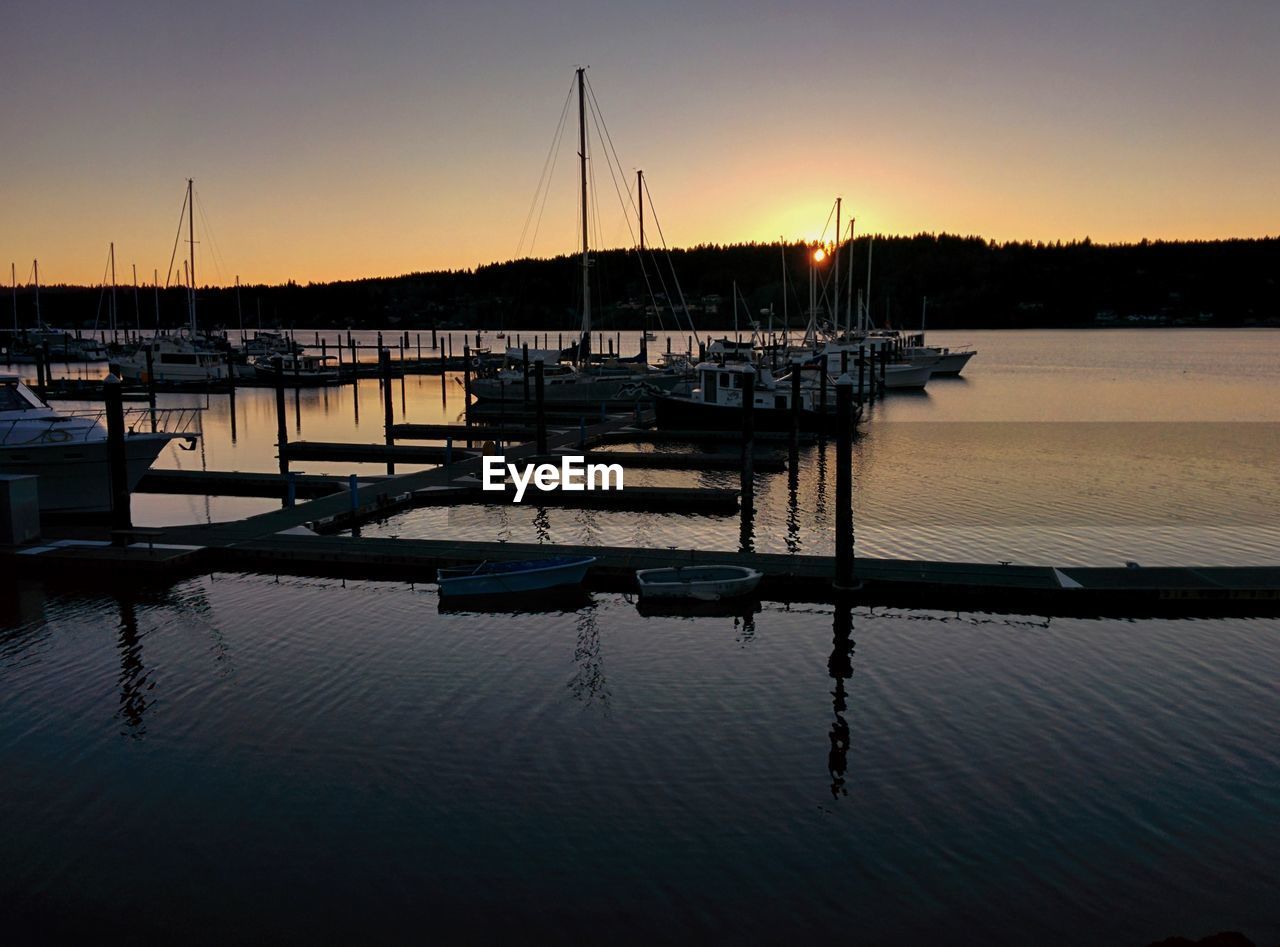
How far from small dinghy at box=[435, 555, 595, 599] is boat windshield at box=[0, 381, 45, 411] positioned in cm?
1526

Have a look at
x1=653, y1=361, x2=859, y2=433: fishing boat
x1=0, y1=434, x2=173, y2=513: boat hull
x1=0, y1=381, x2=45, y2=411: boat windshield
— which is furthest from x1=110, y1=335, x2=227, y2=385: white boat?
x1=0, y1=434, x2=173, y2=513: boat hull

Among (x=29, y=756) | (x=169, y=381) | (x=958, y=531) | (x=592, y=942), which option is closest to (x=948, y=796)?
(x=592, y=942)

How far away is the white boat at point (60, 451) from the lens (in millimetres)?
27109

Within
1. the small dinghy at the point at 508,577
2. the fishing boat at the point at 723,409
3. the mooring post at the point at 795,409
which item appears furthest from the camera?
the fishing boat at the point at 723,409

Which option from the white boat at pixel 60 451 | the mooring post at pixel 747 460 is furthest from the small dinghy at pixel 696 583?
the white boat at pixel 60 451

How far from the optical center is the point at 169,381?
77.9 m

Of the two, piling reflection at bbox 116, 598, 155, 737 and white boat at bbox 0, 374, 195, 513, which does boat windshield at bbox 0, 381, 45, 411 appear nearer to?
white boat at bbox 0, 374, 195, 513

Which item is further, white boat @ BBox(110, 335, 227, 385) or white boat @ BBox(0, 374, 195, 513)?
white boat @ BBox(110, 335, 227, 385)

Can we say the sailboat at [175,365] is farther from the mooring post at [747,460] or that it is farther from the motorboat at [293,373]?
the mooring post at [747,460]

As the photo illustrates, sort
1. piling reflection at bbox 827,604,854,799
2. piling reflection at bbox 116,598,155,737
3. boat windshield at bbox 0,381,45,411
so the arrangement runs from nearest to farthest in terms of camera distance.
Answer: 1. piling reflection at bbox 827,604,854,799
2. piling reflection at bbox 116,598,155,737
3. boat windshield at bbox 0,381,45,411

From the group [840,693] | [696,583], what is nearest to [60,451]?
[696,583]

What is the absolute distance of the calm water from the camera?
10383 millimetres

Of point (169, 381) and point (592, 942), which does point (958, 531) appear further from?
point (169, 381)

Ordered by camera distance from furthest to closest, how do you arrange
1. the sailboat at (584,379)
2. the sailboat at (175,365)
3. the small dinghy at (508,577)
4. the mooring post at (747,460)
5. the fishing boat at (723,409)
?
the sailboat at (175,365) → the sailboat at (584,379) → the fishing boat at (723,409) → the mooring post at (747,460) → the small dinghy at (508,577)
